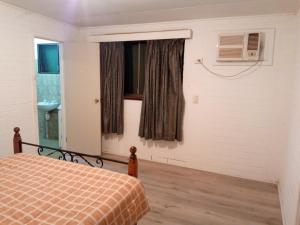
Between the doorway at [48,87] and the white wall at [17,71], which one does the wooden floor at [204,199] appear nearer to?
the white wall at [17,71]

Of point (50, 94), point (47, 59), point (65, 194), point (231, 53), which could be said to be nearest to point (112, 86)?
point (50, 94)

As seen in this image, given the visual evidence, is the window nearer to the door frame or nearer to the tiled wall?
the door frame

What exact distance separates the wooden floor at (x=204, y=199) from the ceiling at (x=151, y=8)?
2286mm

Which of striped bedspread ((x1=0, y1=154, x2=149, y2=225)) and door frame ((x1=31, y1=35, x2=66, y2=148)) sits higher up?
door frame ((x1=31, y1=35, x2=66, y2=148))

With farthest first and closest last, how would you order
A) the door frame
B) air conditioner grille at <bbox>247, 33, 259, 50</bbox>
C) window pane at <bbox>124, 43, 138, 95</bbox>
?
window pane at <bbox>124, 43, 138, 95</bbox>
the door frame
air conditioner grille at <bbox>247, 33, 259, 50</bbox>

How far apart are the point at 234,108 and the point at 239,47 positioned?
846 millimetres

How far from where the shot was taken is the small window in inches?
185

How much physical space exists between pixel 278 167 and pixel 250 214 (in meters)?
1.03

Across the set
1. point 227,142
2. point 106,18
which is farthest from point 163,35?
point 227,142

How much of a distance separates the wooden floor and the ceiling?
2286 millimetres

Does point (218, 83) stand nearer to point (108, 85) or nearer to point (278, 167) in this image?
point (278, 167)

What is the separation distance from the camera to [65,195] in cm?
148

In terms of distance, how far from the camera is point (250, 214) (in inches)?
94.8

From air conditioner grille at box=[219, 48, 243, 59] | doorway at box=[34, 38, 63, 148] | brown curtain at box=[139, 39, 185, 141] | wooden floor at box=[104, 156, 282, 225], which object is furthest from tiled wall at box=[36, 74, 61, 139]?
air conditioner grille at box=[219, 48, 243, 59]
